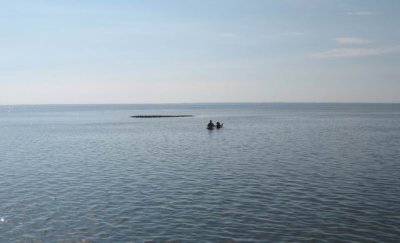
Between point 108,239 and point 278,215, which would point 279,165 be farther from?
point 108,239

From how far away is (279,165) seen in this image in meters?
47.5

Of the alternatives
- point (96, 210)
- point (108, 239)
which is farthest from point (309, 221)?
point (96, 210)

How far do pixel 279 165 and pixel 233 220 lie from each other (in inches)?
890

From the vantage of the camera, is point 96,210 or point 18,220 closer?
point 18,220

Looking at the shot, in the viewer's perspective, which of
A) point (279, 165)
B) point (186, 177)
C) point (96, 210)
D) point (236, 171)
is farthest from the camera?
A: point (279, 165)

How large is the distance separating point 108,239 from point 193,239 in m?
5.13

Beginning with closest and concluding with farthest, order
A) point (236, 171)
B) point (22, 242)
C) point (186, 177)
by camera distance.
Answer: point (22, 242), point (186, 177), point (236, 171)

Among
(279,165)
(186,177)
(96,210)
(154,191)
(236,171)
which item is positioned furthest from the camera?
(279,165)

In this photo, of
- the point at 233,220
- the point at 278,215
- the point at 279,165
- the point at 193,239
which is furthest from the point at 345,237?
the point at 279,165

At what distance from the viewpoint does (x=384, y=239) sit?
22.7m

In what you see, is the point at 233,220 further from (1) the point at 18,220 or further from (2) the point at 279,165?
(2) the point at 279,165

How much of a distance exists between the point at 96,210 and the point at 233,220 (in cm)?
1058

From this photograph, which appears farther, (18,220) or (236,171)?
(236,171)

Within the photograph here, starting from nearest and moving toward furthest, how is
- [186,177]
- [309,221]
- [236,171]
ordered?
[309,221] < [186,177] < [236,171]
